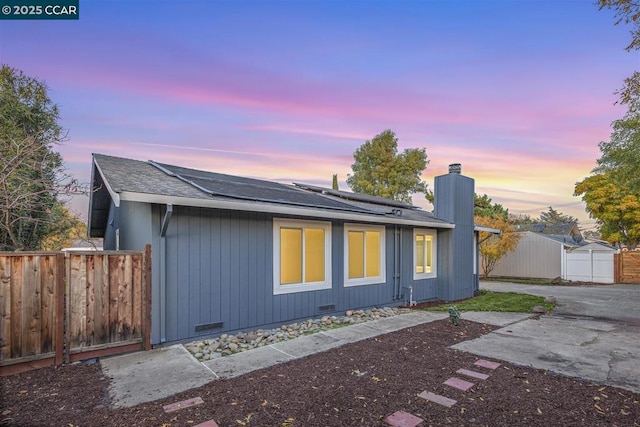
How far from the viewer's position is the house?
181 inches

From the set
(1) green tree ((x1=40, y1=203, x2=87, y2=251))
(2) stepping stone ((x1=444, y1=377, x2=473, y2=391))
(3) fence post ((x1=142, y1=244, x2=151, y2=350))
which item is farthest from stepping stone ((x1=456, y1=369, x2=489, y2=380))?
(1) green tree ((x1=40, y1=203, x2=87, y2=251))

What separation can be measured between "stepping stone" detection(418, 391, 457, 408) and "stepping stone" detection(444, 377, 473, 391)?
32 cm

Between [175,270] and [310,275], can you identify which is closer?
[175,270]

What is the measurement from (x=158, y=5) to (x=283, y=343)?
23.7ft

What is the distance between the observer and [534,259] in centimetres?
1698

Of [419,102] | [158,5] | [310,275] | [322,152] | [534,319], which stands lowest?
[534,319]

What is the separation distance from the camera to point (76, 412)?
2.74 m

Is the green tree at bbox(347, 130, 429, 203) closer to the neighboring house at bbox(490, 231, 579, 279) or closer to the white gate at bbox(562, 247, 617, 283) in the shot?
the neighboring house at bbox(490, 231, 579, 279)

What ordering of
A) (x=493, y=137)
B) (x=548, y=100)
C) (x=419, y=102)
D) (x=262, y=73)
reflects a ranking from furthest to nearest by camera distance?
(x=493, y=137) → (x=419, y=102) → (x=548, y=100) → (x=262, y=73)

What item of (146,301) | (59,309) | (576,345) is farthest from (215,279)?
(576,345)

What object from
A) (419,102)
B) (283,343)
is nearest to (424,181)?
(419,102)

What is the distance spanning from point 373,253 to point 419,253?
195 cm

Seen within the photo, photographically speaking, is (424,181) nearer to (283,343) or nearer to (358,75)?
(358,75)

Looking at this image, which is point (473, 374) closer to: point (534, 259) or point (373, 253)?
point (373, 253)
